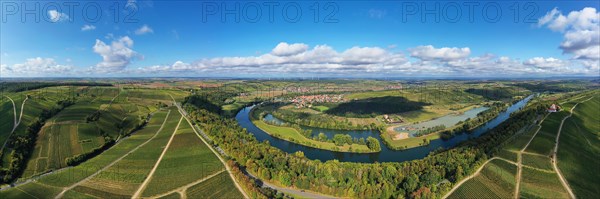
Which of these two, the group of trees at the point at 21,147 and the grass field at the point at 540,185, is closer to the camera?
the grass field at the point at 540,185

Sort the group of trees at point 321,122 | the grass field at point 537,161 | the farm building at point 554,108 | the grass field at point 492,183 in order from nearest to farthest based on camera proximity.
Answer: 1. the grass field at point 492,183
2. the grass field at point 537,161
3. the group of trees at point 321,122
4. the farm building at point 554,108

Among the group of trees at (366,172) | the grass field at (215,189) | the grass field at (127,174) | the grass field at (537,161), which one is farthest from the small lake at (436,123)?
the grass field at (127,174)

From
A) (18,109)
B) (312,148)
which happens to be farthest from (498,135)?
(18,109)

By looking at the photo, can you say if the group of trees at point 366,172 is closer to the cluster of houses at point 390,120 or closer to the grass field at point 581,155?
the grass field at point 581,155

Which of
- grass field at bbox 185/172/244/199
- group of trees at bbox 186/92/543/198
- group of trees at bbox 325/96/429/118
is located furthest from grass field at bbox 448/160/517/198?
group of trees at bbox 325/96/429/118

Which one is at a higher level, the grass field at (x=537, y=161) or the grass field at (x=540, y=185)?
the grass field at (x=537, y=161)

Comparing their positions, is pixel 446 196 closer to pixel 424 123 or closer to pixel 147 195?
pixel 147 195

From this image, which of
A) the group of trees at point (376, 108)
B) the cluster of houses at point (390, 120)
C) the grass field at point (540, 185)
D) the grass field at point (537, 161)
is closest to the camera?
the grass field at point (540, 185)
